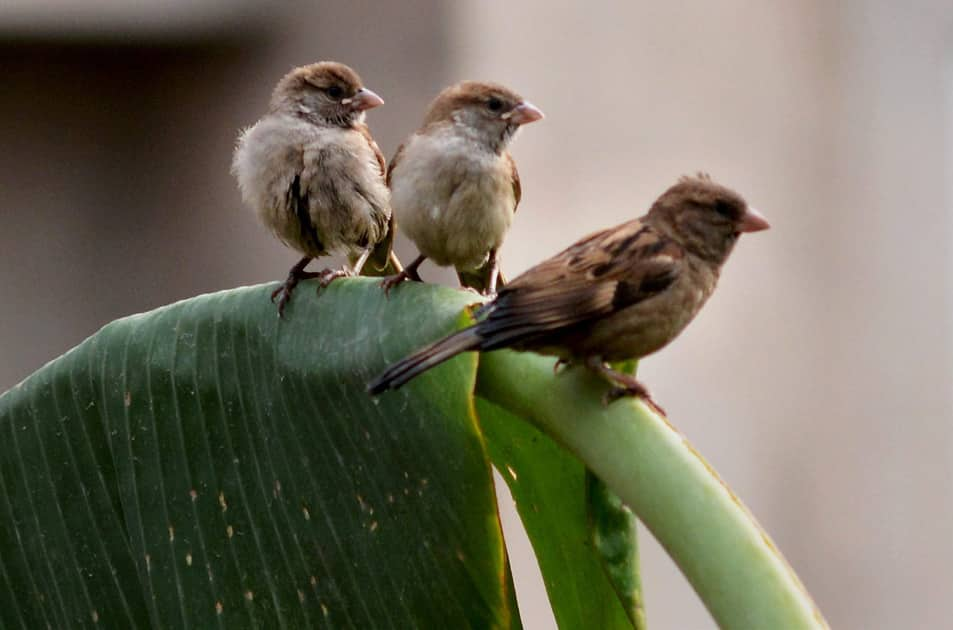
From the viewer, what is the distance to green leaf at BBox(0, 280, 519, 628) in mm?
2094

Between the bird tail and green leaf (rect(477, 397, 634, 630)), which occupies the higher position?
the bird tail

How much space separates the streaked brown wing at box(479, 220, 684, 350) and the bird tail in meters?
0.02

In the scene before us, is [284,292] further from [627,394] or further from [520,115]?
[520,115]

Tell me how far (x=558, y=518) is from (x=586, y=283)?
1.19 ft

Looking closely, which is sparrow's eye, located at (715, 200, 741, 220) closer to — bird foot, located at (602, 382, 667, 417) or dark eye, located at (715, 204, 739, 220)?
Answer: dark eye, located at (715, 204, 739, 220)

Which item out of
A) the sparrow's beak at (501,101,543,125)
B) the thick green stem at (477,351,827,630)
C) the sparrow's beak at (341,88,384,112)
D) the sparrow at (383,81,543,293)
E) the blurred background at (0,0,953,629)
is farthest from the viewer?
the blurred background at (0,0,953,629)

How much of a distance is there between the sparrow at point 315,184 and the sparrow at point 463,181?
0.08 m

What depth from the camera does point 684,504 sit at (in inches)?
67.8

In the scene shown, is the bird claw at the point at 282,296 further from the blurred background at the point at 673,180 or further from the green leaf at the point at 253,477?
the blurred background at the point at 673,180

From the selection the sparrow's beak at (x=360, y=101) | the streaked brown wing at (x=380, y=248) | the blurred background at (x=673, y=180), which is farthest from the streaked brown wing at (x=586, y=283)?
the blurred background at (x=673, y=180)

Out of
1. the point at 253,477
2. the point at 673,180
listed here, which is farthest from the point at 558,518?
the point at 673,180

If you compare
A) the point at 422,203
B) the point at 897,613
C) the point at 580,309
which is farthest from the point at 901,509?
the point at 580,309

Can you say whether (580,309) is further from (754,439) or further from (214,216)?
(754,439)

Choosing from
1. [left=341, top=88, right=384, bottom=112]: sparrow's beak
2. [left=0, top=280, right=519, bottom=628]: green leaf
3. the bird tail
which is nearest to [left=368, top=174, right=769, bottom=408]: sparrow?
the bird tail
